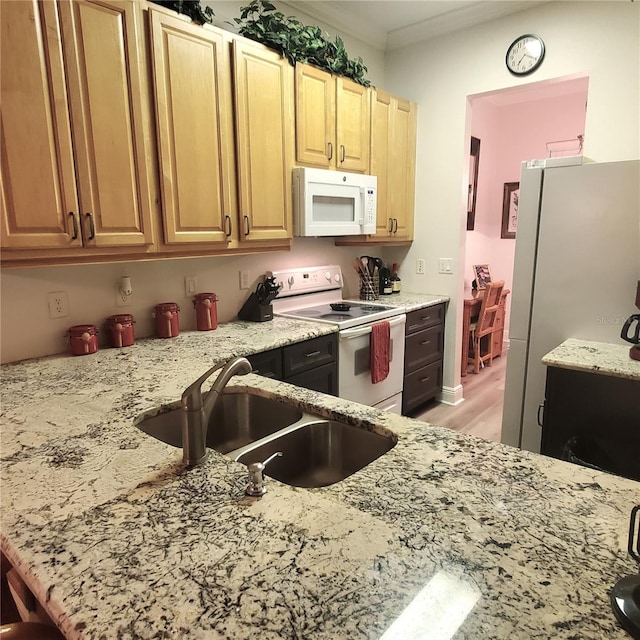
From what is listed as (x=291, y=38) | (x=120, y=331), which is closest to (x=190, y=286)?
(x=120, y=331)

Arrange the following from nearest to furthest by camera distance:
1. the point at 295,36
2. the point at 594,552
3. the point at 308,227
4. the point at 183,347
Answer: the point at 594,552
the point at 183,347
the point at 295,36
the point at 308,227

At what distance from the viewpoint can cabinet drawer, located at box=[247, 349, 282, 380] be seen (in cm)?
211

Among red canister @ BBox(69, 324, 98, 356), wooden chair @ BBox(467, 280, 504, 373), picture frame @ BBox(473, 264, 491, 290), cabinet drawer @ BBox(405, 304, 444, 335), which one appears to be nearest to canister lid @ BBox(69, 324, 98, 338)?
red canister @ BBox(69, 324, 98, 356)

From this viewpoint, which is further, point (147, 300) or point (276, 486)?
point (147, 300)

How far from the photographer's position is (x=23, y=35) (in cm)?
152

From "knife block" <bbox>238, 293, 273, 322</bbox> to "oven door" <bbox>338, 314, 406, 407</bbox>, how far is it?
482 mm

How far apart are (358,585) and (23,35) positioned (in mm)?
1929

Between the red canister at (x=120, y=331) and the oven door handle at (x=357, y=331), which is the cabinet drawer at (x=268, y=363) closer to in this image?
the oven door handle at (x=357, y=331)

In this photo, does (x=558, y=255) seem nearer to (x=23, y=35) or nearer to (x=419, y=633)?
(x=419, y=633)

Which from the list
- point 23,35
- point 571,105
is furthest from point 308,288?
point 571,105

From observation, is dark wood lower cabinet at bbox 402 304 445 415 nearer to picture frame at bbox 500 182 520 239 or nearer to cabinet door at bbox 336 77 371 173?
cabinet door at bbox 336 77 371 173

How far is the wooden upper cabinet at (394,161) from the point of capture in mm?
3193

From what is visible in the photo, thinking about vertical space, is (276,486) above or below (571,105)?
below

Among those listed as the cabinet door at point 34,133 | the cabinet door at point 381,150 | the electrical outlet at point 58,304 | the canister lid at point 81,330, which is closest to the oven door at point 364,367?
the cabinet door at point 381,150
